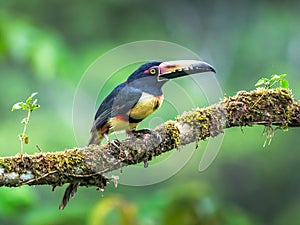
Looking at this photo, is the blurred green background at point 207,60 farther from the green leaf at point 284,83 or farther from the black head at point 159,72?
the green leaf at point 284,83

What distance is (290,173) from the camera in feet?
32.7

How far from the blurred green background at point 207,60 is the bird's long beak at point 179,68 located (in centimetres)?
426

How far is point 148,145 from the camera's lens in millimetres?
2900

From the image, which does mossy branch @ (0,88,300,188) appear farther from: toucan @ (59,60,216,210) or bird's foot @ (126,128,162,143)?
toucan @ (59,60,216,210)

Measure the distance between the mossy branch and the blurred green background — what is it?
4.47 m

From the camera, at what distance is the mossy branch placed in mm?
2662

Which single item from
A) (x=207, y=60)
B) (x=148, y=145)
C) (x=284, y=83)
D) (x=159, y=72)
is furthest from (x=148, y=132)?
(x=207, y=60)

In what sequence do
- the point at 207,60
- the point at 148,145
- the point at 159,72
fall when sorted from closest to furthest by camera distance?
the point at 148,145, the point at 159,72, the point at 207,60

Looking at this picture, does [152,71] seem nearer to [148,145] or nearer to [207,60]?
[148,145]

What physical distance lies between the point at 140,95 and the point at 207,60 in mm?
6614

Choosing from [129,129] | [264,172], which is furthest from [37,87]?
[129,129]

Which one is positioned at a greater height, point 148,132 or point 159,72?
point 159,72

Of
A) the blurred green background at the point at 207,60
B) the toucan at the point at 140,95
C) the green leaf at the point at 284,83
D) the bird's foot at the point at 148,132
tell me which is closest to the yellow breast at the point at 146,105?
the toucan at the point at 140,95

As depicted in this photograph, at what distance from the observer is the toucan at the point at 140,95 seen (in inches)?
124
